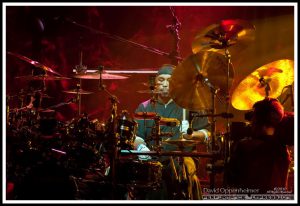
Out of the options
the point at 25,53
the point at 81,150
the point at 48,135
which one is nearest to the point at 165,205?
the point at 81,150

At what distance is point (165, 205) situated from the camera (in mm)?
2932

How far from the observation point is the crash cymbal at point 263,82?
10.7 feet

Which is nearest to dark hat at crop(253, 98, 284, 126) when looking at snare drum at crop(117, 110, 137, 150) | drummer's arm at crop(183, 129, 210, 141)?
drummer's arm at crop(183, 129, 210, 141)

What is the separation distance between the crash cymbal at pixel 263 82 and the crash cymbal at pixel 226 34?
1.49ft


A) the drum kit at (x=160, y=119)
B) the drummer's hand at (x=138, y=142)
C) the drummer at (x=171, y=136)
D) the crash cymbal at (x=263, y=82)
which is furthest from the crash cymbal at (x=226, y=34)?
the drummer's hand at (x=138, y=142)

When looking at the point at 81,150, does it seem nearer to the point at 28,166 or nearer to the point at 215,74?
the point at 28,166

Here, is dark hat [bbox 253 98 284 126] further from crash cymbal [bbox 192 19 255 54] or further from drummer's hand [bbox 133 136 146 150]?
drummer's hand [bbox 133 136 146 150]

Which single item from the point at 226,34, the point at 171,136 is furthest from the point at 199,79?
the point at 171,136

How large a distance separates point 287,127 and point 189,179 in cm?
113

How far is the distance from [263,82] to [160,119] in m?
1.15

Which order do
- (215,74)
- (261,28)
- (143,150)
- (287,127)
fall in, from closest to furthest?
(287,127), (215,74), (143,150), (261,28)

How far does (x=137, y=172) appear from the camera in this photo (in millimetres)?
3199

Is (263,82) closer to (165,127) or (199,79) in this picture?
(199,79)

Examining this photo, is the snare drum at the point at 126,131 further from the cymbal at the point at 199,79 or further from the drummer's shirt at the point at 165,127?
the cymbal at the point at 199,79
